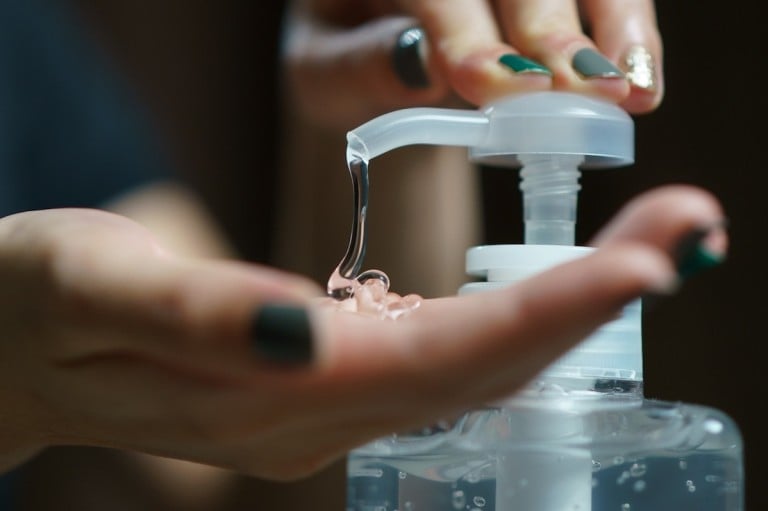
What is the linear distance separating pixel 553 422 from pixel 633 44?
0.15 meters

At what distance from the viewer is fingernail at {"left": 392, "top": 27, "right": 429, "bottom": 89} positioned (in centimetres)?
42

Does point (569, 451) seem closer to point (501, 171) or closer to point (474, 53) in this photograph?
point (474, 53)

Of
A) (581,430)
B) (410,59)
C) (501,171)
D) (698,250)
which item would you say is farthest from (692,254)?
(501,171)

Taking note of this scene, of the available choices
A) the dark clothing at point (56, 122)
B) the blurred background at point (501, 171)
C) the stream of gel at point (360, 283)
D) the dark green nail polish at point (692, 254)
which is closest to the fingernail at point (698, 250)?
the dark green nail polish at point (692, 254)

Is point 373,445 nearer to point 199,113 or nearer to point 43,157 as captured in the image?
point 43,157

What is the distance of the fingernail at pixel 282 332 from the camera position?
0.16 metres

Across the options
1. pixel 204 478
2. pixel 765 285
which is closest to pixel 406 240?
pixel 765 285

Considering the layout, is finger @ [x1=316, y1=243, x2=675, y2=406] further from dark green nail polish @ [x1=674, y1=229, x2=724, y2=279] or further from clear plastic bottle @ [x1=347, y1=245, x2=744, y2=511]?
clear plastic bottle @ [x1=347, y1=245, x2=744, y2=511]

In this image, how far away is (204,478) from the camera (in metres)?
0.88

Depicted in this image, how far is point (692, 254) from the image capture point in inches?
6.6

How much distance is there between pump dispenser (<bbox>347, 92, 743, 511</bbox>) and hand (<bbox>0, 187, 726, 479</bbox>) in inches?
3.9

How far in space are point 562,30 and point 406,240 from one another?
0.28 metres

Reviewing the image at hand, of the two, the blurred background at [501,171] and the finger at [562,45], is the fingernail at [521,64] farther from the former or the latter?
the blurred background at [501,171]

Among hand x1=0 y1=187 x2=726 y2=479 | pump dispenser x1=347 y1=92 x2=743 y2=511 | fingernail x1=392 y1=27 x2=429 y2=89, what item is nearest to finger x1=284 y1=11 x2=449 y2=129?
fingernail x1=392 y1=27 x2=429 y2=89
